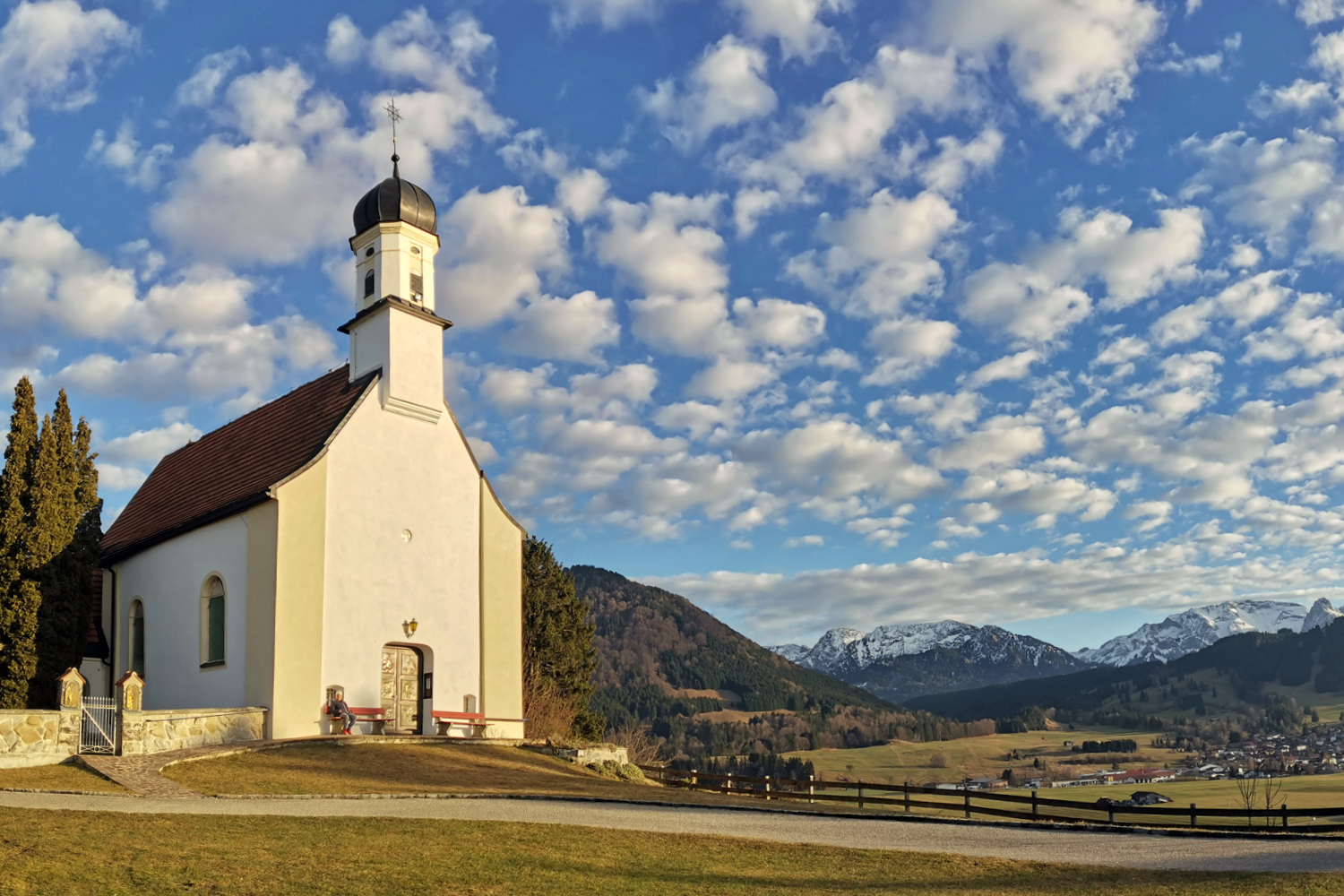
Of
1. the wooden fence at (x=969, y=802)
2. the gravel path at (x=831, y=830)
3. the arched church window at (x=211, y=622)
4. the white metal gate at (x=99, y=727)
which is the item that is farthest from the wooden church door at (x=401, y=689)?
the gravel path at (x=831, y=830)

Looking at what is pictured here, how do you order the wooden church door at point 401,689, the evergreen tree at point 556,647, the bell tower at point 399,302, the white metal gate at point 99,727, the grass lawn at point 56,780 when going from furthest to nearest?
the evergreen tree at point 556,647 → the bell tower at point 399,302 → the wooden church door at point 401,689 → the white metal gate at point 99,727 → the grass lawn at point 56,780

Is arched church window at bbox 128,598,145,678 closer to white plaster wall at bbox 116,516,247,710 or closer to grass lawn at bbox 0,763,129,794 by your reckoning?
white plaster wall at bbox 116,516,247,710

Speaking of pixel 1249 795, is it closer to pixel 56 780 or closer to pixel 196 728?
pixel 196 728

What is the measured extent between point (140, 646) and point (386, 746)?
12530 millimetres

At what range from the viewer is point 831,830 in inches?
808

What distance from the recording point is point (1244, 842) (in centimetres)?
2039

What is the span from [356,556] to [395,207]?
1143 centimetres

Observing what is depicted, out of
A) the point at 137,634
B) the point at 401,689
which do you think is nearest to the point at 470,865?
the point at 401,689

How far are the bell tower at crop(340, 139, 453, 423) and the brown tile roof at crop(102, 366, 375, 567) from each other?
3.40 feet

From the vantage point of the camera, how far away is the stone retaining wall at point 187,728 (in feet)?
86.2

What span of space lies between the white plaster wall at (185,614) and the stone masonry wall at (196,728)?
1535mm

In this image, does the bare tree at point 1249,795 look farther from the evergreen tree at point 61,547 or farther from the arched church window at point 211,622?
the evergreen tree at point 61,547

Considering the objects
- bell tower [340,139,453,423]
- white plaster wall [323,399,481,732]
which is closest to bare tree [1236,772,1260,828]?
white plaster wall [323,399,481,732]

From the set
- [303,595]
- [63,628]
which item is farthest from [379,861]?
[63,628]
